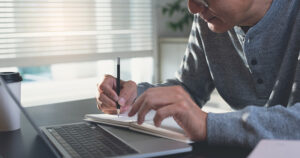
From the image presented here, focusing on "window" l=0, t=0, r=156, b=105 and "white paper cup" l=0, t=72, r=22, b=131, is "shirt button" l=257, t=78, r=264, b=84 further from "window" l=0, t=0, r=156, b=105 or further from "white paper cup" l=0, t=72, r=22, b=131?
"window" l=0, t=0, r=156, b=105

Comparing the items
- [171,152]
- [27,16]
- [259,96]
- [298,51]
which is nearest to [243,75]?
[259,96]

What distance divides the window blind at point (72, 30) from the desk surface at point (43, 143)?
6.42 ft

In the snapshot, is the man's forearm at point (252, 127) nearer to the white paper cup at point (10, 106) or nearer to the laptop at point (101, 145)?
the laptop at point (101, 145)

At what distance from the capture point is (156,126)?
0.89m

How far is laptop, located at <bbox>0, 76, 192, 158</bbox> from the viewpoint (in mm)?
753

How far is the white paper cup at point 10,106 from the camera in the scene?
39.4 inches

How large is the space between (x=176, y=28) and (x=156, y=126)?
9.87 ft

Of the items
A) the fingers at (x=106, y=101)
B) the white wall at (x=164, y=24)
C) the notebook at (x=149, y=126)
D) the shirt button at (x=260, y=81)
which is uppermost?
the white wall at (x=164, y=24)

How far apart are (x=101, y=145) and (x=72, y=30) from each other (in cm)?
266

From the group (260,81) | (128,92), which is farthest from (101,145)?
(260,81)

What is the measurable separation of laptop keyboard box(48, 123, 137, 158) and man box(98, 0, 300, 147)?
0.09 meters

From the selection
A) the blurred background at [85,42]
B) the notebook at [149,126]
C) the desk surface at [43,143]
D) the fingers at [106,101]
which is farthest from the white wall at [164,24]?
the notebook at [149,126]

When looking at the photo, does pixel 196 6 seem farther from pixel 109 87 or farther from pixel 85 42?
pixel 85 42

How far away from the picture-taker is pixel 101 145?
812mm
